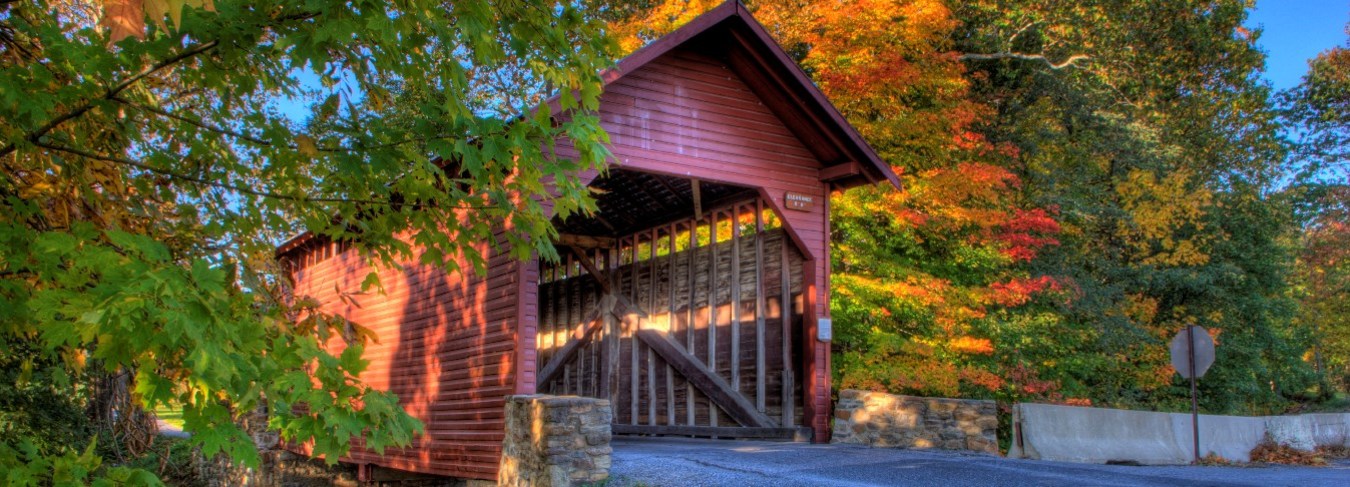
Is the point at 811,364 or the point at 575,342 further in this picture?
the point at 575,342

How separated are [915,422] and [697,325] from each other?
10.9ft

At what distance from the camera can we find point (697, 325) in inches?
516

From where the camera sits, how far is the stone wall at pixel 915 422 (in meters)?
10.6

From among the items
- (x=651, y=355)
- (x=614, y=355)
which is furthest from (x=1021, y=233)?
(x=614, y=355)

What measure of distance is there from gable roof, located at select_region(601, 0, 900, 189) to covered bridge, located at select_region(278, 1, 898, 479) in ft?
0.06

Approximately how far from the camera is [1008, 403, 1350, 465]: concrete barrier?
10.6 m

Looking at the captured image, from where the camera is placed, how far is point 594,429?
320 inches

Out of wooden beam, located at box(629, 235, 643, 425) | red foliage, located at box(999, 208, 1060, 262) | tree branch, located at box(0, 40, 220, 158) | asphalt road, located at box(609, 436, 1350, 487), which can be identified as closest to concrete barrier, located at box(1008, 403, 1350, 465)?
asphalt road, located at box(609, 436, 1350, 487)

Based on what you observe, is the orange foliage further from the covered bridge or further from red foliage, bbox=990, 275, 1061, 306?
the covered bridge

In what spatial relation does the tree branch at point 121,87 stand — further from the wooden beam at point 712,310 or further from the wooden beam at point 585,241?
the wooden beam at point 585,241

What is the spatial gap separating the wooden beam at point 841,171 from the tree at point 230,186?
6.98 m

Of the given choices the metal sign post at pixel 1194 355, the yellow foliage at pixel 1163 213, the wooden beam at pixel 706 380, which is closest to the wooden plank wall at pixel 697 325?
the wooden beam at pixel 706 380

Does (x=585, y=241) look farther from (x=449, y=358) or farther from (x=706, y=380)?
(x=449, y=358)

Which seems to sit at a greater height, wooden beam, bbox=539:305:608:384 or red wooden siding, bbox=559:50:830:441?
red wooden siding, bbox=559:50:830:441
